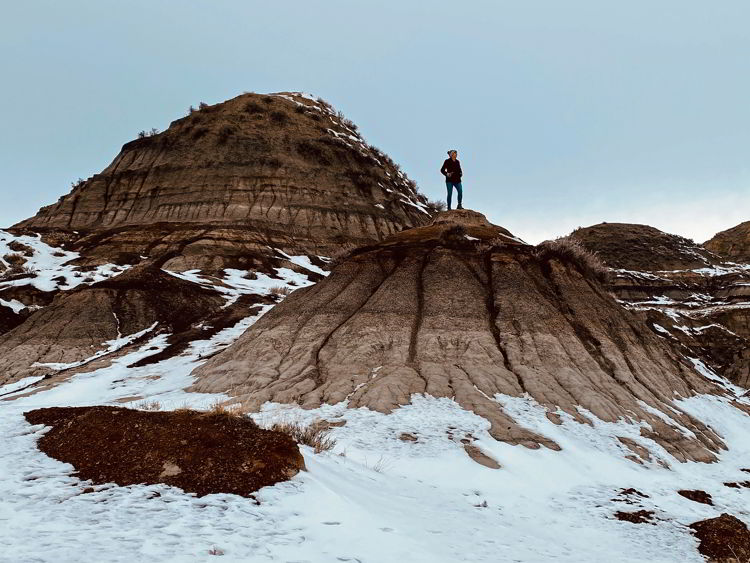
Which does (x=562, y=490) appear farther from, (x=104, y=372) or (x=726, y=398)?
(x=104, y=372)

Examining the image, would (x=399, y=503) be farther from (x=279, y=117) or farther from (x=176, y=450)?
(x=279, y=117)

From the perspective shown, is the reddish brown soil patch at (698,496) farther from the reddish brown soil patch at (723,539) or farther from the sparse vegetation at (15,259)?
the sparse vegetation at (15,259)

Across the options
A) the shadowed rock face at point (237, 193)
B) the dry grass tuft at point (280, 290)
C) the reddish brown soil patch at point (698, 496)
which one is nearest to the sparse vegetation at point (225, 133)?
the shadowed rock face at point (237, 193)

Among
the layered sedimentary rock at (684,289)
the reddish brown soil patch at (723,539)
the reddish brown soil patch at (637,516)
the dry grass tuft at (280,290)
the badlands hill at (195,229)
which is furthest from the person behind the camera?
the layered sedimentary rock at (684,289)

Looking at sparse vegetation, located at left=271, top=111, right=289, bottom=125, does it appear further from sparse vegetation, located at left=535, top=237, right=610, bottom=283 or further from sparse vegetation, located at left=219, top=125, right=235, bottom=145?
sparse vegetation, located at left=535, top=237, right=610, bottom=283

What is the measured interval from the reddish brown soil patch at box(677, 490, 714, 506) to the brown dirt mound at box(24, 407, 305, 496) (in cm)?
867

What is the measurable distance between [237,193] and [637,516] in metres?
52.7

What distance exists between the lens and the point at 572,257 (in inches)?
926

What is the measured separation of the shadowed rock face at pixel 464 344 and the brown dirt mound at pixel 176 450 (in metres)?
6.61

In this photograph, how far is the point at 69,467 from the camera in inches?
264

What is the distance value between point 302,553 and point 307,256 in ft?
148

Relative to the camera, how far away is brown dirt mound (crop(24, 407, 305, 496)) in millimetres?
6469

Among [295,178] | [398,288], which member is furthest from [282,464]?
[295,178]

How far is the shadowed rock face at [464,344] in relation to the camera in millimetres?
15083
